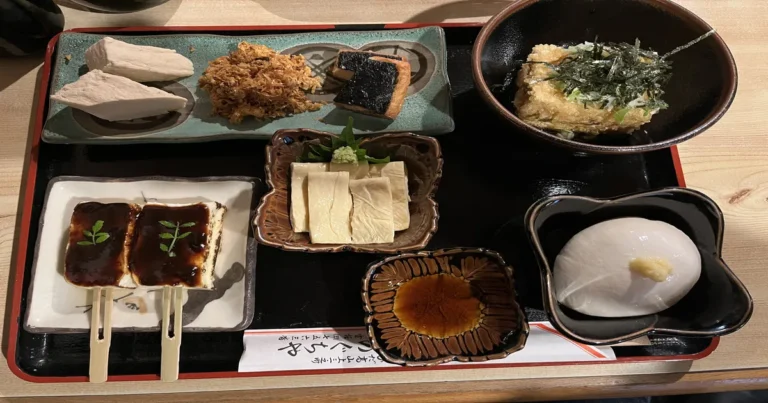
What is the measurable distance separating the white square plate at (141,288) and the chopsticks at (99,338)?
38 mm

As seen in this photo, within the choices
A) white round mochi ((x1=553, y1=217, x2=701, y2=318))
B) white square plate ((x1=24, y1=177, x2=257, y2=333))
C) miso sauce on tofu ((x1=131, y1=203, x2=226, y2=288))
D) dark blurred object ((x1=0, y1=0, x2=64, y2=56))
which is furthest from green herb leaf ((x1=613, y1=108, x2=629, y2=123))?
dark blurred object ((x1=0, y1=0, x2=64, y2=56))

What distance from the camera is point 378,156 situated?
1.98 m

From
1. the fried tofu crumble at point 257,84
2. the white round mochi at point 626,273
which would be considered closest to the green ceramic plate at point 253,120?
the fried tofu crumble at point 257,84

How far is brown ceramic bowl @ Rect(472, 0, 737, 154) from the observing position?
71.5 inches

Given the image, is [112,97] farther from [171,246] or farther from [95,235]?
[171,246]

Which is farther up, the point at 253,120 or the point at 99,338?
the point at 253,120

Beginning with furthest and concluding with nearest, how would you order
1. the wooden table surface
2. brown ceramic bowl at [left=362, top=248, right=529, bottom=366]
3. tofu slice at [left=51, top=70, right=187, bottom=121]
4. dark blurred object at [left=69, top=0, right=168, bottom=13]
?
dark blurred object at [left=69, top=0, right=168, bottom=13] < tofu slice at [left=51, top=70, right=187, bottom=121] < the wooden table surface < brown ceramic bowl at [left=362, top=248, right=529, bottom=366]

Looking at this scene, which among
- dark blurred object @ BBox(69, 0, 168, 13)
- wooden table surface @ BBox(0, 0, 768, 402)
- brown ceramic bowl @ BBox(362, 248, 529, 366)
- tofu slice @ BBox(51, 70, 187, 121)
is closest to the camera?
brown ceramic bowl @ BBox(362, 248, 529, 366)

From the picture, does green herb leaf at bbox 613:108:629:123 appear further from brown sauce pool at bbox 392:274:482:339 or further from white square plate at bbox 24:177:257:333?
white square plate at bbox 24:177:257:333

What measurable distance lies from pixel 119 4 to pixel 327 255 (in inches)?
59.9

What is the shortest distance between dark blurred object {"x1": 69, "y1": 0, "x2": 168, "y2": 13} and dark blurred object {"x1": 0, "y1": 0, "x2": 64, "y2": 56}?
13 centimetres

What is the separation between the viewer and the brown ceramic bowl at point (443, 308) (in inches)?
66.4

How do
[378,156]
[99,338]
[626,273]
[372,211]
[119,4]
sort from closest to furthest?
[626,273] → [99,338] → [372,211] → [378,156] → [119,4]

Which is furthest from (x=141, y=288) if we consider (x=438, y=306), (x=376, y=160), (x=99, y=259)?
(x=438, y=306)
